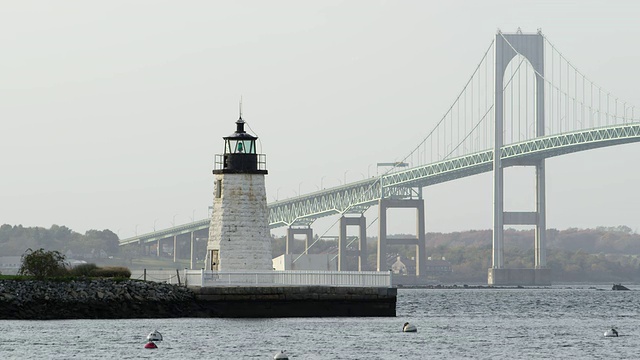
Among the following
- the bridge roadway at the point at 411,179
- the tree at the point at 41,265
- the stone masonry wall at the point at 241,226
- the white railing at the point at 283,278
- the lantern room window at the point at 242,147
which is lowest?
the white railing at the point at 283,278

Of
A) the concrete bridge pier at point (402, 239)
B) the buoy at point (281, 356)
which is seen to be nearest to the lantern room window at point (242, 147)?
the buoy at point (281, 356)

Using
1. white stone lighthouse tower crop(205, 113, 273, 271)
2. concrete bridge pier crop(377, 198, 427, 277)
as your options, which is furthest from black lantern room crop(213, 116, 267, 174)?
concrete bridge pier crop(377, 198, 427, 277)

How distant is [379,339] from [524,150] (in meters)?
78.8

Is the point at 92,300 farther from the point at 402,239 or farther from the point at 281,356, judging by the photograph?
the point at 402,239

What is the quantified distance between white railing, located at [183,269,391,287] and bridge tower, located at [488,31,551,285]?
7171cm

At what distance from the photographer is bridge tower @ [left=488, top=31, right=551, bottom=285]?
114 meters

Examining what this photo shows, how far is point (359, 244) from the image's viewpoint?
135 m

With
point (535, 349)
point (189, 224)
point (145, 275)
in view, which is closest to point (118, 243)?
point (189, 224)

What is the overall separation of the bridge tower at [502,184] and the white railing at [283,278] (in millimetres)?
71710

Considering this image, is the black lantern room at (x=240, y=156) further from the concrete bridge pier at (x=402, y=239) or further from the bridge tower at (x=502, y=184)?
the concrete bridge pier at (x=402, y=239)

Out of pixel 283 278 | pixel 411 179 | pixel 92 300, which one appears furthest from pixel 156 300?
pixel 411 179

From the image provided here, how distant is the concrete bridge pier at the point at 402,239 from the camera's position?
130000 mm

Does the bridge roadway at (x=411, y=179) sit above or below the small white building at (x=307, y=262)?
above

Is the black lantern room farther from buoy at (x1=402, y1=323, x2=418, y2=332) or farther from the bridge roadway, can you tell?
the bridge roadway
